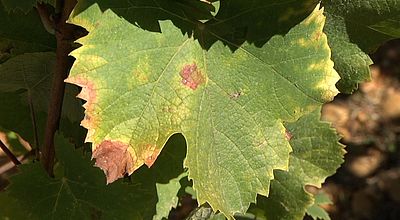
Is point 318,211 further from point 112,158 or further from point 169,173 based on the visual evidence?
point 112,158

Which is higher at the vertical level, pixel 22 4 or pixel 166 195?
pixel 22 4

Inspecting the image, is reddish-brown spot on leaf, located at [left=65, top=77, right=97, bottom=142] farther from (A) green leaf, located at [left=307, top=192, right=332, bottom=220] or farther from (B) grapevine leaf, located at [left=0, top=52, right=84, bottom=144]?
(A) green leaf, located at [left=307, top=192, right=332, bottom=220]

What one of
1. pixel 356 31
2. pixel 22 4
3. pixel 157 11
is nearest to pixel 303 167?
pixel 356 31

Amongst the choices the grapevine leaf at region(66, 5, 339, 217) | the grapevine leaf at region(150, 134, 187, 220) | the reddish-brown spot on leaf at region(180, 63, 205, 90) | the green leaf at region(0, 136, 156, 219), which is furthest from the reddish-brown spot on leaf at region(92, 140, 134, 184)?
the grapevine leaf at region(150, 134, 187, 220)

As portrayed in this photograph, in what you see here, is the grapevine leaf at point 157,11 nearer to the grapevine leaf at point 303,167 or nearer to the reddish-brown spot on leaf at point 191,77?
the reddish-brown spot on leaf at point 191,77

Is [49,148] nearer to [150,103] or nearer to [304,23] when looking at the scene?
[150,103]

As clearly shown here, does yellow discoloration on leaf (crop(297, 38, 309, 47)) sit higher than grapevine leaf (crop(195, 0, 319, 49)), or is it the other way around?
grapevine leaf (crop(195, 0, 319, 49))

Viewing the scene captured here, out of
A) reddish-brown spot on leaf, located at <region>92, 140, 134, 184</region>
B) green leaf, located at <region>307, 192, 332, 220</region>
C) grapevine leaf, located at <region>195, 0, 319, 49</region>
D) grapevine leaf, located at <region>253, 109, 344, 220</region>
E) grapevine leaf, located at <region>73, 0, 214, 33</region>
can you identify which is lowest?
green leaf, located at <region>307, 192, 332, 220</region>
